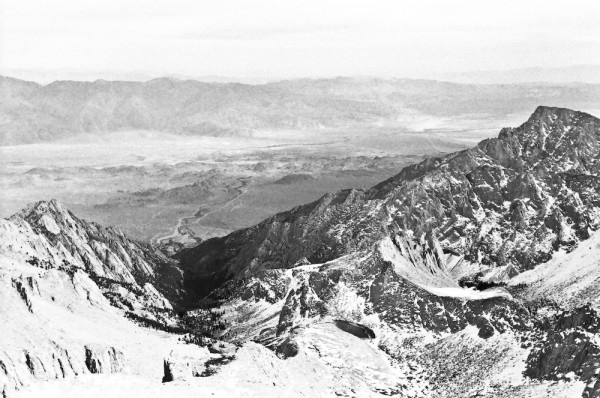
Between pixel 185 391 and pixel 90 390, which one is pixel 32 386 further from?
pixel 185 391

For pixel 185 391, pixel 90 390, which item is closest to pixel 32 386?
pixel 90 390

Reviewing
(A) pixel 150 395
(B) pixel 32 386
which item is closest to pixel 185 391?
(A) pixel 150 395

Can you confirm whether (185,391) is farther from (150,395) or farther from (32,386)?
(32,386)
